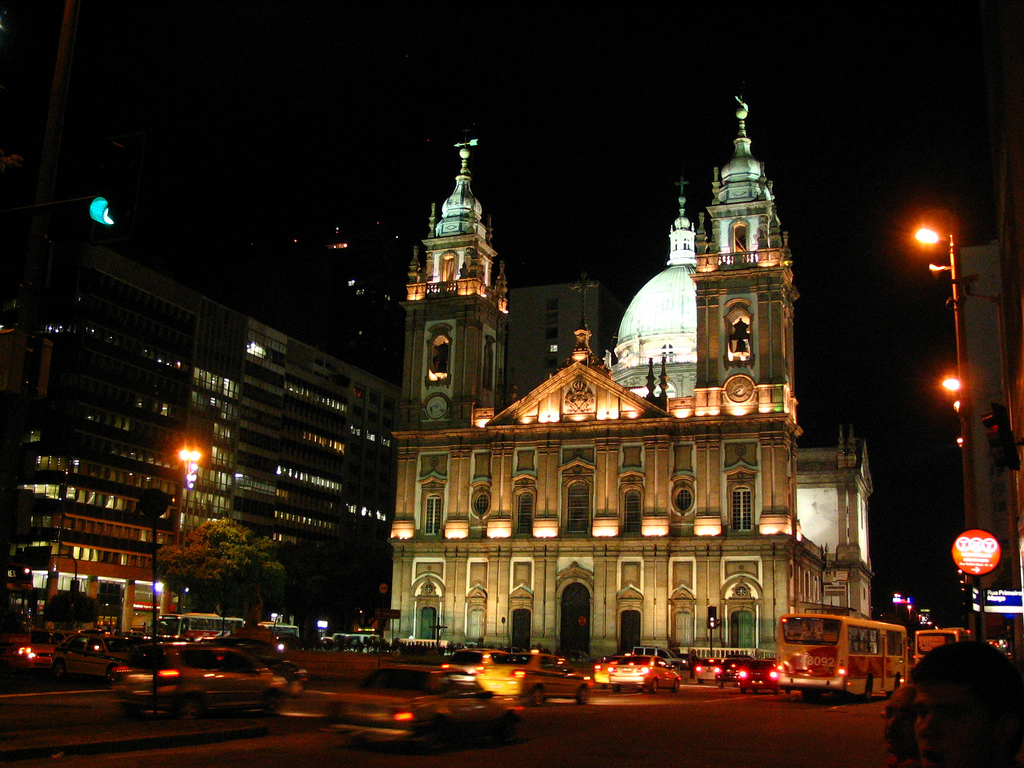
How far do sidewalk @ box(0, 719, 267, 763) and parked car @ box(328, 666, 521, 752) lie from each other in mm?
2056

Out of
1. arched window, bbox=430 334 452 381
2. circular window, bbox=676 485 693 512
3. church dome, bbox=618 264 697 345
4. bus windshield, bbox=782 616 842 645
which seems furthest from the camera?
church dome, bbox=618 264 697 345

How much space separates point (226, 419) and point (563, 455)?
37.7 m

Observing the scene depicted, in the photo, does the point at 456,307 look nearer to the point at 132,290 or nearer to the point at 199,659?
the point at 132,290

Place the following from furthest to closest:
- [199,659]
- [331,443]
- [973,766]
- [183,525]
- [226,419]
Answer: [331,443] < [226,419] < [183,525] < [199,659] < [973,766]

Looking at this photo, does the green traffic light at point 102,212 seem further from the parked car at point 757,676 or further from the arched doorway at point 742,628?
the arched doorway at point 742,628

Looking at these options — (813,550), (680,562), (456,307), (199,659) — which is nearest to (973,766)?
(199,659)

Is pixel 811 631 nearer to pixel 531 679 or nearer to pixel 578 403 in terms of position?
pixel 531 679

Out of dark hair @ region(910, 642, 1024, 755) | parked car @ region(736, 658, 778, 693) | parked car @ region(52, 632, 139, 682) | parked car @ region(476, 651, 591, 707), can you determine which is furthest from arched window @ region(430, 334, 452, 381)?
dark hair @ region(910, 642, 1024, 755)

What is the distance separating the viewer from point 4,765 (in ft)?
48.6

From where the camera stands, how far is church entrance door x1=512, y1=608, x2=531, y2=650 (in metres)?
68.1

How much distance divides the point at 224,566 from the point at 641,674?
35940 millimetres

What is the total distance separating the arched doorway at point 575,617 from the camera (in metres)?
66.8

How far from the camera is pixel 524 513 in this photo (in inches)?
Result: 2776

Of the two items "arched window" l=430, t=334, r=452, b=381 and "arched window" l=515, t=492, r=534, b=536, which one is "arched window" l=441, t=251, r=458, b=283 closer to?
"arched window" l=430, t=334, r=452, b=381
